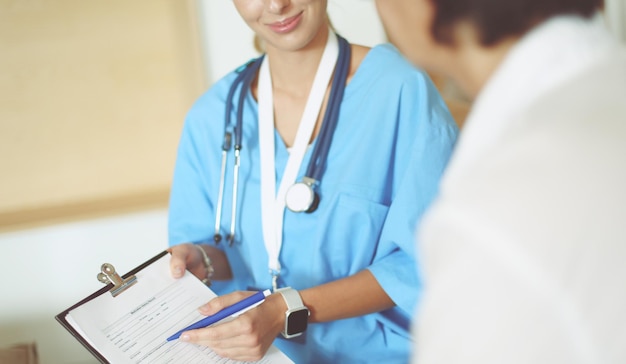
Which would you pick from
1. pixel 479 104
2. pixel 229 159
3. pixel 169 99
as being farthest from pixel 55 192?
pixel 479 104

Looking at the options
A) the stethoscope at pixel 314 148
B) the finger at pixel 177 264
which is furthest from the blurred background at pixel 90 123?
the finger at pixel 177 264

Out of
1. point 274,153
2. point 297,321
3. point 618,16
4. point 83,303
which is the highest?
point 618,16

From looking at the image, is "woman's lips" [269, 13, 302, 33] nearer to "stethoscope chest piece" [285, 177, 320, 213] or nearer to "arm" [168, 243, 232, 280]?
"stethoscope chest piece" [285, 177, 320, 213]

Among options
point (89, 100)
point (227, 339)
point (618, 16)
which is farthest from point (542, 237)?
point (618, 16)

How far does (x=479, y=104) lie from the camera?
66 centimetres

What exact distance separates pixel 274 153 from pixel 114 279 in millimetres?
427

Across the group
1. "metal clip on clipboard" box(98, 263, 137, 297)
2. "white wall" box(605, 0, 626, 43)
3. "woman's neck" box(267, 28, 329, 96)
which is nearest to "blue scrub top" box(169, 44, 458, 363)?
"woman's neck" box(267, 28, 329, 96)

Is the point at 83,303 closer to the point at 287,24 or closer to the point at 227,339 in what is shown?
the point at 227,339

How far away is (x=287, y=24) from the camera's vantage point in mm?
1372

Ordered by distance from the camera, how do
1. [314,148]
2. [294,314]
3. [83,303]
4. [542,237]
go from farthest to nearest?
[314,148]
[294,314]
[83,303]
[542,237]

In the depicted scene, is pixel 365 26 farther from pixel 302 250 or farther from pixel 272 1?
pixel 302 250

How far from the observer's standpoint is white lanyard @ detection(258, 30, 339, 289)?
1.38 metres

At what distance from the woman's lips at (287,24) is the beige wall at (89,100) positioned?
674mm

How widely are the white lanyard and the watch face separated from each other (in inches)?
6.2
